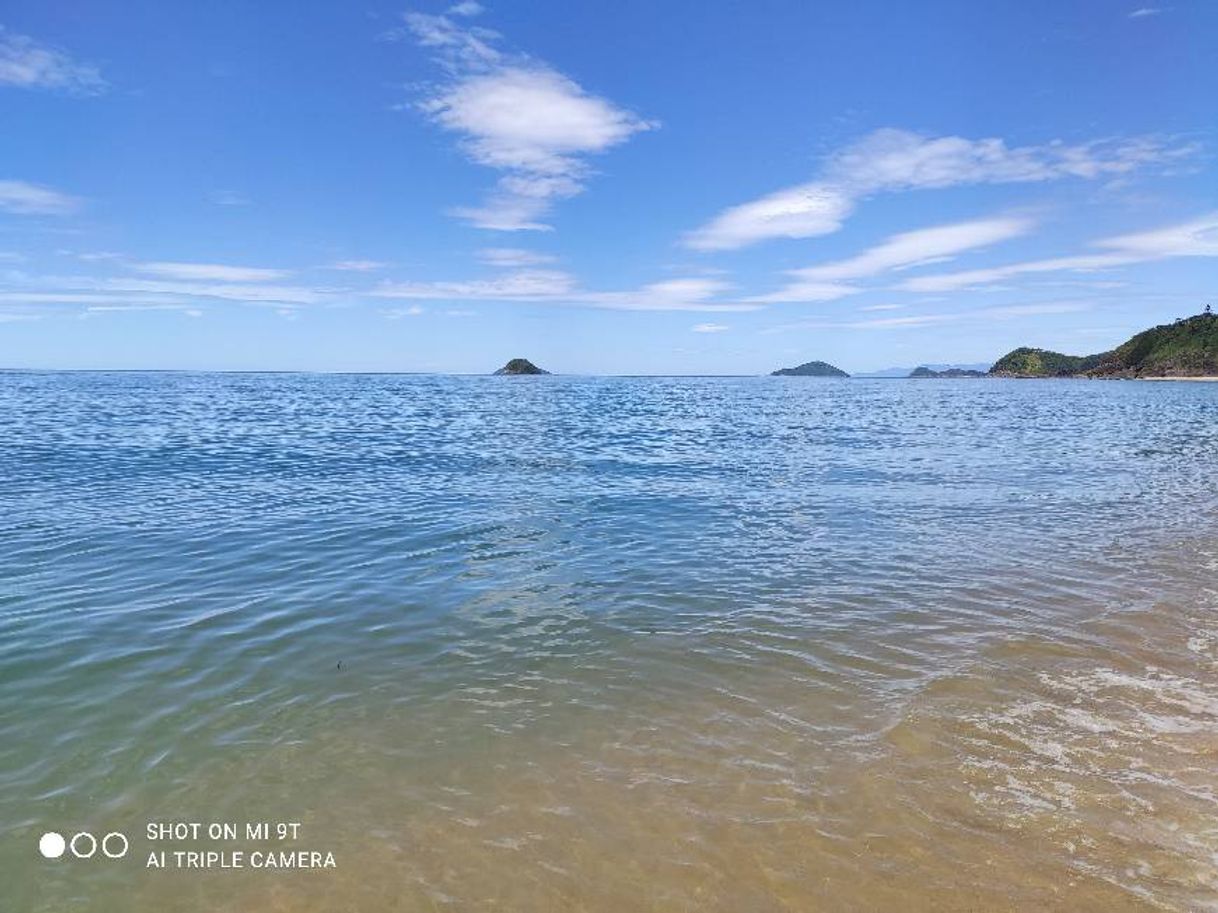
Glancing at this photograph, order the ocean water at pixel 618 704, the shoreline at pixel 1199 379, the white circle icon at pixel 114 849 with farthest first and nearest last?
1. the shoreline at pixel 1199 379
2. the white circle icon at pixel 114 849
3. the ocean water at pixel 618 704

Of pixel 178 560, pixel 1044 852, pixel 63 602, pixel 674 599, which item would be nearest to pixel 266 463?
pixel 178 560

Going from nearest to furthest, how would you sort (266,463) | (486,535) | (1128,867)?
(1128,867), (486,535), (266,463)

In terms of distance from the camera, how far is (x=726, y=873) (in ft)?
18.5

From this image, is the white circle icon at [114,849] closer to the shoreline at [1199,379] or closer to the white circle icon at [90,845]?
the white circle icon at [90,845]

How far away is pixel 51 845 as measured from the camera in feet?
20.1

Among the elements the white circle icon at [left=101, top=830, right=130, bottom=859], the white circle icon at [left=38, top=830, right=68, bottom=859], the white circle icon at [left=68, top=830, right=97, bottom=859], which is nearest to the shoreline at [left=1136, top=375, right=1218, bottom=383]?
the white circle icon at [left=101, top=830, right=130, bottom=859]

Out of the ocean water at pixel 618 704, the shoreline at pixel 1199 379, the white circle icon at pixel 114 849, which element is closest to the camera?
the ocean water at pixel 618 704

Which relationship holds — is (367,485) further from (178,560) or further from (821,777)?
(821,777)

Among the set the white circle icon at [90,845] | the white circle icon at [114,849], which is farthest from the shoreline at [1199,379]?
the white circle icon at [90,845]

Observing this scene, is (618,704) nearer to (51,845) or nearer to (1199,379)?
(51,845)

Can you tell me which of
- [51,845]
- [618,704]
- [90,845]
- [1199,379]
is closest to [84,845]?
[90,845]

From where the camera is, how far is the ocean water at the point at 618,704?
5.67 metres

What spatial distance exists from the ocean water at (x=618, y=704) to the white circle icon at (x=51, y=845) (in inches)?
3.2

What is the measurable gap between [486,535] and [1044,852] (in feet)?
44.4
